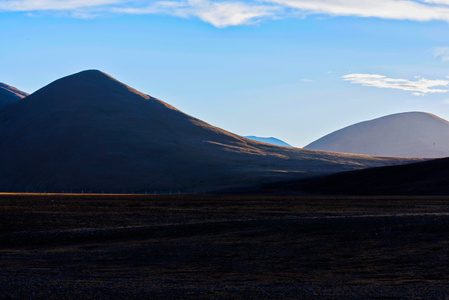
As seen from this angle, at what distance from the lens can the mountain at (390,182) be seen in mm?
86875

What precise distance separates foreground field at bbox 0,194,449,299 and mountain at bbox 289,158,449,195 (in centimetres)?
6155

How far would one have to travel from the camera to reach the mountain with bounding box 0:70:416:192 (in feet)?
408

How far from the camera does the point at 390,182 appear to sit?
308 feet

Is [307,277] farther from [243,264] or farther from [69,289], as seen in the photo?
[69,289]

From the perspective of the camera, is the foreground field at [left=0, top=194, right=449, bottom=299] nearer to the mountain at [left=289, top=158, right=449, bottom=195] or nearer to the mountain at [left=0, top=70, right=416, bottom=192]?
the mountain at [left=289, top=158, right=449, bottom=195]

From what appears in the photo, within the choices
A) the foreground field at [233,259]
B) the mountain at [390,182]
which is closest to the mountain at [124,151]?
the mountain at [390,182]

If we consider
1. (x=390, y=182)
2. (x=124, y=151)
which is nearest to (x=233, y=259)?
(x=390, y=182)

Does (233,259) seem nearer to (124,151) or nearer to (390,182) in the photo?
(390,182)

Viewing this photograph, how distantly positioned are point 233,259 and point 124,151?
12443cm

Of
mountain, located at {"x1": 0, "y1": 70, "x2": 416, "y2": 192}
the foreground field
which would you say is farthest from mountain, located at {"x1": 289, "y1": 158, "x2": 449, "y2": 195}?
the foreground field

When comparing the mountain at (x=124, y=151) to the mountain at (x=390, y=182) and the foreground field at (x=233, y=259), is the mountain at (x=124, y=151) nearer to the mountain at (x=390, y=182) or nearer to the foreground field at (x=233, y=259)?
the mountain at (x=390, y=182)

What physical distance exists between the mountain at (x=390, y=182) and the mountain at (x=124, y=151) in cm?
1435

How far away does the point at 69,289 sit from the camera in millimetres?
13602

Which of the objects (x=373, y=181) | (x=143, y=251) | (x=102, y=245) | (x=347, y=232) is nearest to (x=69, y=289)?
(x=143, y=251)
